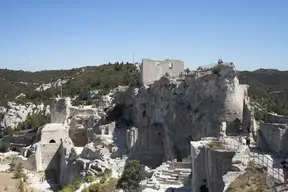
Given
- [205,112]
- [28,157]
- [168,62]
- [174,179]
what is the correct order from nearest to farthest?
[174,179] < [205,112] < [28,157] < [168,62]

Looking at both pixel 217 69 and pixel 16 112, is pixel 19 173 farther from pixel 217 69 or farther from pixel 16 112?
pixel 16 112

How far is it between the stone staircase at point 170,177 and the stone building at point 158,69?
1671 cm

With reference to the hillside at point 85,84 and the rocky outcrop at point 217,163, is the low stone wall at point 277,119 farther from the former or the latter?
the hillside at point 85,84

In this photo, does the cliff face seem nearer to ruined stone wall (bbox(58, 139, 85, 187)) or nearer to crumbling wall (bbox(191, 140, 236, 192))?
ruined stone wall (bbox(58, 139, 85, 187))

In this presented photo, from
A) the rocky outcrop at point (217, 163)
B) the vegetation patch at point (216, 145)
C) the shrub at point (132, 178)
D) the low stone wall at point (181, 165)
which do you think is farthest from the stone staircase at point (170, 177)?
the vegetation patch at point (216, 145)

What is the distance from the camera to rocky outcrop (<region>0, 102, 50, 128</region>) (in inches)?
2269

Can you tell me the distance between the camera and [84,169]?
26672 millimetres

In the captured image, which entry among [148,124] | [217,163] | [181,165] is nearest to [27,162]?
[148,124]

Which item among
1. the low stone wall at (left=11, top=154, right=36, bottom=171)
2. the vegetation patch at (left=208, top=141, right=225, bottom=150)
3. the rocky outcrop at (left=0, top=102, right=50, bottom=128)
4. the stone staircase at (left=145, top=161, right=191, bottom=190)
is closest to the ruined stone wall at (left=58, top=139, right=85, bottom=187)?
the low stone wall at (left=11, top=154, right=36, bottom=171)

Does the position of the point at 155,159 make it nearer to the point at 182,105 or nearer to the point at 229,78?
the point at 182,105

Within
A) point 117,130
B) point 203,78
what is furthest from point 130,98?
point 203,78

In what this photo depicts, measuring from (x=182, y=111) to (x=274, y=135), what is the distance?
560 inches

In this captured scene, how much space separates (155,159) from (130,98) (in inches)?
376

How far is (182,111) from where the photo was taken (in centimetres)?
3159
